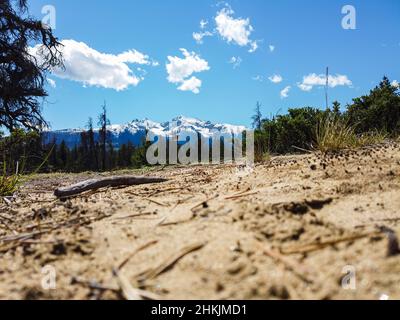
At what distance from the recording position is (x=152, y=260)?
1.36 m

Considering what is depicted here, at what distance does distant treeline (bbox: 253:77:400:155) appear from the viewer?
9641mm

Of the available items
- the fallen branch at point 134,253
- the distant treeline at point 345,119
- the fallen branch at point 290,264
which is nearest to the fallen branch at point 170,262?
the fallen branch at point 134,253

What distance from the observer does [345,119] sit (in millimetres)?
8359

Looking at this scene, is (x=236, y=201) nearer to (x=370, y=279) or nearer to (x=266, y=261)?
(x=266, y=261)

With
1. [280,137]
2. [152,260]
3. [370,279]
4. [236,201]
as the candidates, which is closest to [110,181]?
[236,201]

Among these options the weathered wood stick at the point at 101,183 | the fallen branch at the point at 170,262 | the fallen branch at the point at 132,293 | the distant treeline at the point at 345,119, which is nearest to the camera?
the fallen branch at the point at 132,293

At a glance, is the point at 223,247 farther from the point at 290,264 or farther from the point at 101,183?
the point at 101,183

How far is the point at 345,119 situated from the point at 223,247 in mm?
7924

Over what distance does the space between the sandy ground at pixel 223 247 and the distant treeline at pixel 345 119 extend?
21.6 ft

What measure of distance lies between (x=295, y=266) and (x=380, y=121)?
13.8 m

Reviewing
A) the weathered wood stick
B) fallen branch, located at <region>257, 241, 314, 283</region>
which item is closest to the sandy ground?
fallen branch, located at <region>257, 241, 314, 283</region>

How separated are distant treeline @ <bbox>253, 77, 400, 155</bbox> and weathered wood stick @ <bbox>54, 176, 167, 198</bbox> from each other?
5.25 meters

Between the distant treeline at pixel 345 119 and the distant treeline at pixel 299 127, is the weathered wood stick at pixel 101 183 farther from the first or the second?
the distant treeline at pixel 345 119

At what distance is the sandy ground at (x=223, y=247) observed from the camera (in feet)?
3.73
